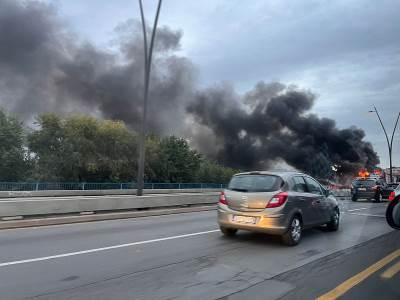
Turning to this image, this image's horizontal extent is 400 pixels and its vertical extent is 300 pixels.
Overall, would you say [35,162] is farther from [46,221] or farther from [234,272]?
[234,272]

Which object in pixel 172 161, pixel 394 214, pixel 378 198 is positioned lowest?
pixel 378 198

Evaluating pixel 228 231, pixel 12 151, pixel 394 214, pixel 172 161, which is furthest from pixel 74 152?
pixel 394 214

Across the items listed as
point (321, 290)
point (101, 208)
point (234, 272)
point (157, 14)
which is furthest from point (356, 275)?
point (157, 14)

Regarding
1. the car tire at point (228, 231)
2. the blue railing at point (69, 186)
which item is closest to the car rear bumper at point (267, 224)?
the car tire at point (228, 231)

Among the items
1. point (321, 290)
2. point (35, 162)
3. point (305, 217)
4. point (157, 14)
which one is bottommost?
point (321, 290)

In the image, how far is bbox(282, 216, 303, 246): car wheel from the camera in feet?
24.9

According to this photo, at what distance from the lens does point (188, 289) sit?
4.80 meters

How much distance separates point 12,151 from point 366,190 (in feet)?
91.5

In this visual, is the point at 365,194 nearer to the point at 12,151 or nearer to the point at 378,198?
the point at 378,198

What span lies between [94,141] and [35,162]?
6.10 metres

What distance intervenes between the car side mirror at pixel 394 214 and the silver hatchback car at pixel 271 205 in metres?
4.49

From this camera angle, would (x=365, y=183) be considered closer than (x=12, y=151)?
Yes

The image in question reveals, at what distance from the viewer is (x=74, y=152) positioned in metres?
35.8

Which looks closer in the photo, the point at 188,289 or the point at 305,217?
the point at 188,289
